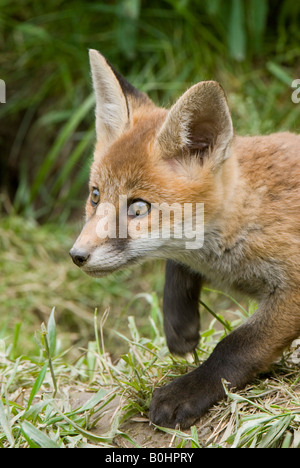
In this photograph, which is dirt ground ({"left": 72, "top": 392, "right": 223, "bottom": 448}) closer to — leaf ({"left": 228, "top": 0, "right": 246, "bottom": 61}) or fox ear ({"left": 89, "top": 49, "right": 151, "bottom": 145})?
fox ear ({"left": 89, "top": 49, "right": 151, "bottom": 145})

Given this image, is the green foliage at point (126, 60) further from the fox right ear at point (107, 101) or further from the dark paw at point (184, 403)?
the dark paw at point (184, 403)

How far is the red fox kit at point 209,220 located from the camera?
2.33m

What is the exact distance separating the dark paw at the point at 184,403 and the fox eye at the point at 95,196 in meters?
0.83

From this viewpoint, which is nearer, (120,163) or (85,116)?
(120,163)

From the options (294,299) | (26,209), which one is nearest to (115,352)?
(26,209)

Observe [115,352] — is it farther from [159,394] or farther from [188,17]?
[188,17]

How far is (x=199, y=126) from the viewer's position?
7.97ft

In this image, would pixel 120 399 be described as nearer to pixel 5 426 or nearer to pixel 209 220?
pixel 5 426

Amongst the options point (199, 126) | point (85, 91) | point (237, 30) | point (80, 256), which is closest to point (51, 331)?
point (80, 256)

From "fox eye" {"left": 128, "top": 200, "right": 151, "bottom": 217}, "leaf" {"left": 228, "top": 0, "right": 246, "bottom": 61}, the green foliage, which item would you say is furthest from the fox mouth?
"leaf" {"left": 228, "top": 0, "right": 246, "bottom": 61}

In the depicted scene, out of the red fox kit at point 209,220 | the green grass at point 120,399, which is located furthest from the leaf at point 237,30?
the red fox kit at point 209,220

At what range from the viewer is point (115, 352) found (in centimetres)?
438

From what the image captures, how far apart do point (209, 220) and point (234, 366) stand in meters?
0.59

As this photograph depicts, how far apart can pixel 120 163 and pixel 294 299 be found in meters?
0.89
